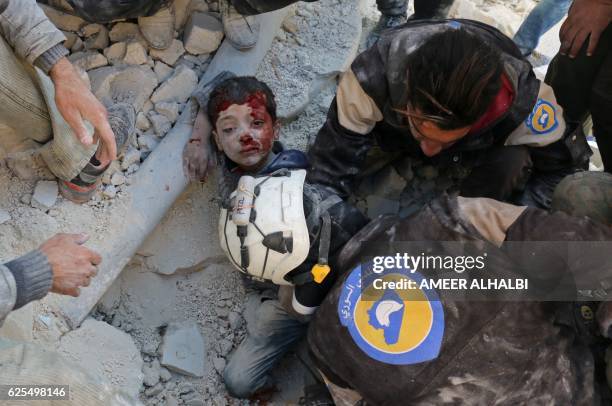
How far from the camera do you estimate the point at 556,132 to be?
2627 millimetres

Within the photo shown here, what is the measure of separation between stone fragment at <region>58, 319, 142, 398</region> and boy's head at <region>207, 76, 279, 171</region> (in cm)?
83

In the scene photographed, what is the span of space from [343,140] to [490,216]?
73cm

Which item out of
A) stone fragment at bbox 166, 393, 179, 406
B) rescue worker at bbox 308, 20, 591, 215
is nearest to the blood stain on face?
rescue worker at bbox 308, 20, 591, 215

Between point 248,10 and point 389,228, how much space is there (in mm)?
1218

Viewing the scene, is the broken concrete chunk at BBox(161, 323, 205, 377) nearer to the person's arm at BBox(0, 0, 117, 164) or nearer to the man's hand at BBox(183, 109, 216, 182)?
the man's hand at BBox(183, 109, 216, 182)

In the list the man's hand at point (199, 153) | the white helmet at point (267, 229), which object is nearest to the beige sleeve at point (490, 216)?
the white helmet at point (267, 229)

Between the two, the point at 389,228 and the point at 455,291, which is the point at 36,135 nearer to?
the point at 389,228

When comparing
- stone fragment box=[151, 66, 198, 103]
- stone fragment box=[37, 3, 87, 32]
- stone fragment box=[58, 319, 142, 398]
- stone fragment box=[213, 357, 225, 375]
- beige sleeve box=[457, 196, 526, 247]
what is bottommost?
stone fragment box=[213, 357, 225, 375]

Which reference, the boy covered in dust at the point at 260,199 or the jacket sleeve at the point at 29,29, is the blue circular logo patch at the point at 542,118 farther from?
the jacket sleeve at the point at 29,29

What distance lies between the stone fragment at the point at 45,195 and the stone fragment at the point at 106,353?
0.47 m

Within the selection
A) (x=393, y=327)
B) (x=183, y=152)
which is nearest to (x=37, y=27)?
(x=183, y=152)

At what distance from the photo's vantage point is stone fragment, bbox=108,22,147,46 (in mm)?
2977

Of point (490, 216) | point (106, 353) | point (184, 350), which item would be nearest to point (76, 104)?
point (106, 353)

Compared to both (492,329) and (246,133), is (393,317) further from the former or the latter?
(246,133)
